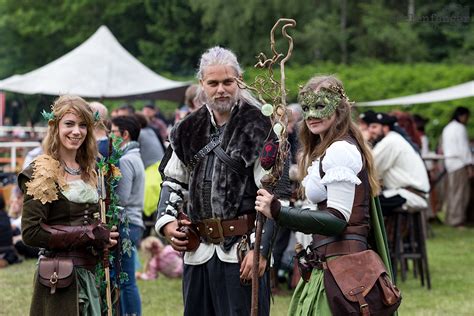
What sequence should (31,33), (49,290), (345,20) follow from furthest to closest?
(31,33), (345,20), (49,290)

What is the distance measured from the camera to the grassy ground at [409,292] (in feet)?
29.8

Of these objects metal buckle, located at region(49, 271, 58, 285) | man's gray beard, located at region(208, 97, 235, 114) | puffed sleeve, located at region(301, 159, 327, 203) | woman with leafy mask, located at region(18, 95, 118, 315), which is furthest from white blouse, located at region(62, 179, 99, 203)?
puffed sleeve, located at region(301, 159, 327, 203)

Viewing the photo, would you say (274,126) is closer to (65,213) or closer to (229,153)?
(229,153)

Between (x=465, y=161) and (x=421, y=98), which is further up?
(x=421, y=98)

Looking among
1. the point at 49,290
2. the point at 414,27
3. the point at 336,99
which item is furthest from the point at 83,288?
the point at 414,27

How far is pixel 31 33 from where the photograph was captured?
44.5m

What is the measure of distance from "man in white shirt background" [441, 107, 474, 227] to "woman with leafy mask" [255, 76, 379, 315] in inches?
464

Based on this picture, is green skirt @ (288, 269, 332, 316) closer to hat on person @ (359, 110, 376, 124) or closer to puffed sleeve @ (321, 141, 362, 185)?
puffed sleeve @ (321, 141, 362, 185)

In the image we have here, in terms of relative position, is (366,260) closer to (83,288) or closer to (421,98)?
(83,288)

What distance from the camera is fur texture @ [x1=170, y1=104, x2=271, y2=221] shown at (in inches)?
203

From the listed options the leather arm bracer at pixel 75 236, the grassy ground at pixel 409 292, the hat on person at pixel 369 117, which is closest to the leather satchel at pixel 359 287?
the leather arm bracer at pixel 75 236

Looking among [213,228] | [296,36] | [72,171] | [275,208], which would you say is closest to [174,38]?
[296,36]

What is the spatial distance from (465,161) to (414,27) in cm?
1870

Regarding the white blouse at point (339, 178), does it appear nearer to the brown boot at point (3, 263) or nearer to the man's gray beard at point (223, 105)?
the man's gray beard at point (223, 105)
